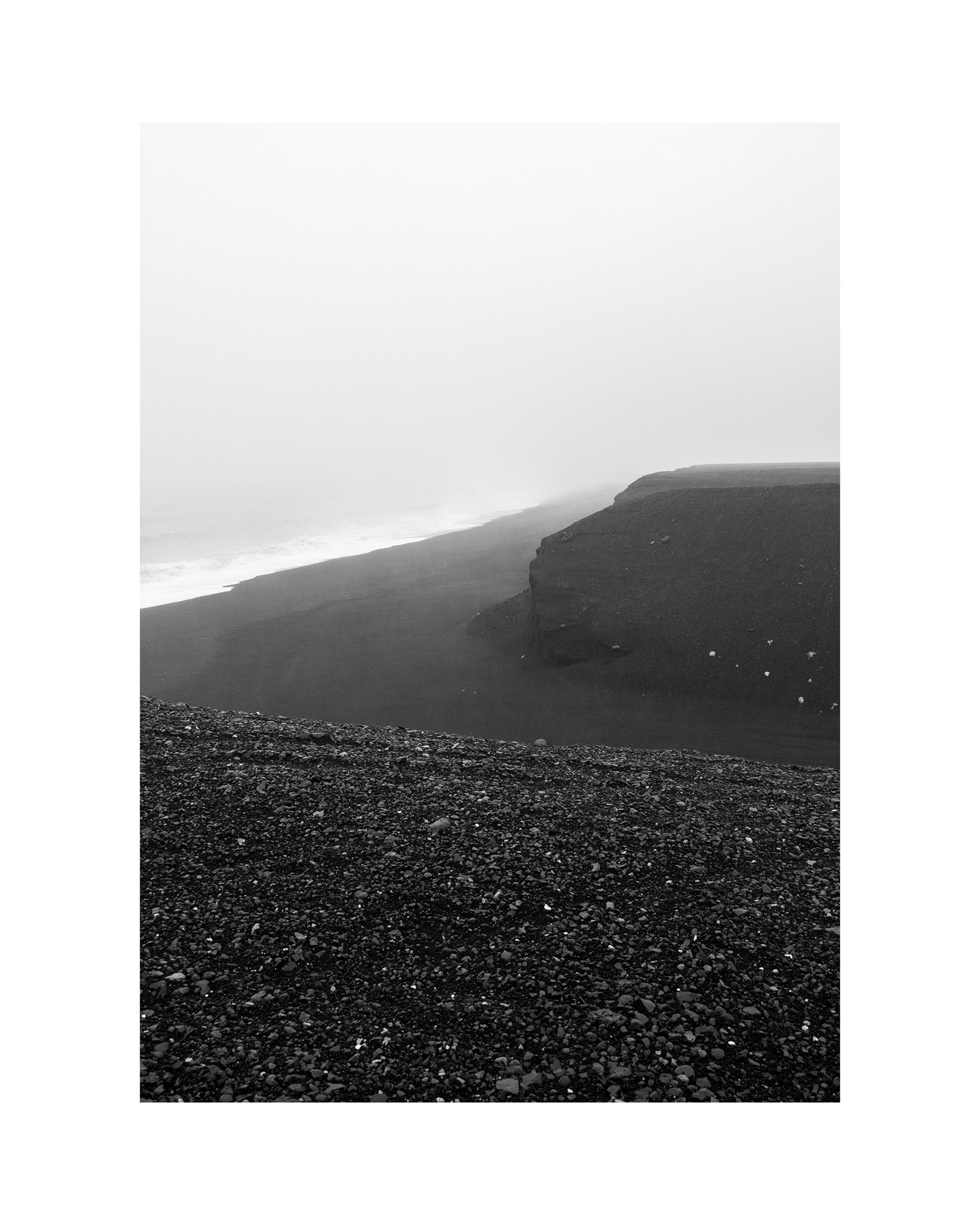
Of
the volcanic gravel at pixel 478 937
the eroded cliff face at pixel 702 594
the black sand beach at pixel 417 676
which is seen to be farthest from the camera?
the eroded cliff face at pixel 702 594

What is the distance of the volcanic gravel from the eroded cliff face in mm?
4183

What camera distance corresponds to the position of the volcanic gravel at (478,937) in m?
2.57

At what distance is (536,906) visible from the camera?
11.1 ft

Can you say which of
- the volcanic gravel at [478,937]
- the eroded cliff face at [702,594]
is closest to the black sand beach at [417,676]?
the eroded cliff face at [702,594]

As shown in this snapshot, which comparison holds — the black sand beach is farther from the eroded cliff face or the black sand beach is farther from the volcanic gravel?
the volcanic gravel

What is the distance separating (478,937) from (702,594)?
782 centimetres

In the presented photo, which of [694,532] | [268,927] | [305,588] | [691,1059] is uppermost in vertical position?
[694,532]

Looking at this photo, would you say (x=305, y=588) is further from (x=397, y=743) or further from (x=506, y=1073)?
(x=506, y=1073)

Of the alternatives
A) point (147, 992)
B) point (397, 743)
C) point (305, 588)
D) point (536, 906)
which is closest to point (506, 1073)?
point (536, 906)

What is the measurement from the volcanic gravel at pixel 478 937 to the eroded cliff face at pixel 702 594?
4.18 m

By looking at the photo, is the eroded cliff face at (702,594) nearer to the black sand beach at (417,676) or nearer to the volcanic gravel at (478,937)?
the black sand beach at (417,676)

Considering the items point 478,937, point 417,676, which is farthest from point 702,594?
point 478,937

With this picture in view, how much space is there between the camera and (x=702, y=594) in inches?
398

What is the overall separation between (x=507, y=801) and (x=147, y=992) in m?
2.28
